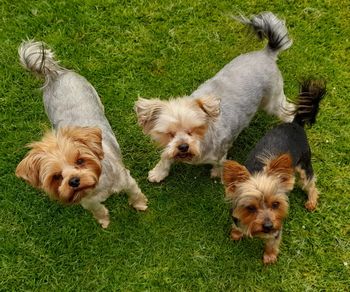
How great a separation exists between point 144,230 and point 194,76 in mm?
2192

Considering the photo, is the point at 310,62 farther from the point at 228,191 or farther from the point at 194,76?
the point at 228,191

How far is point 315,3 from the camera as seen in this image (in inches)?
267

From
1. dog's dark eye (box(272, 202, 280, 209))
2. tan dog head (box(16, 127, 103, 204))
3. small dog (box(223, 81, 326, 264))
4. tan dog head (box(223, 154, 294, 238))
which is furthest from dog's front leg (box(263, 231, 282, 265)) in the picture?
tan dog head (box(16, 127, 103, 204))

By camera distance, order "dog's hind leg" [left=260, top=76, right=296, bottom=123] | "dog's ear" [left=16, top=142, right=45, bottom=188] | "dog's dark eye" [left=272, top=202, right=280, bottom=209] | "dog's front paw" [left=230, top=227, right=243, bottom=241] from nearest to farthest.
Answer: "dog's ear" [left=16, top=142, right=45, bottom=188]
"dog's dark eye" [left=272, top=202, right=280, bottom=209]
"dog's front paw" [left=230, top=227, right=243, bottom=241]
"dog's hind leg" [left=260, top=76, right=296, bottom=123]

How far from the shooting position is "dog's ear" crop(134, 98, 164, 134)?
15.9 ft

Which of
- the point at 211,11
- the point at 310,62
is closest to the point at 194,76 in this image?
the point at 211,11

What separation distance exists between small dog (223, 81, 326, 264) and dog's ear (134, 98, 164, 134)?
105cm

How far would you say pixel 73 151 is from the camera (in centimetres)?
403

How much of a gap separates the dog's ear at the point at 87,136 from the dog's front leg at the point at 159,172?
140 centimetres

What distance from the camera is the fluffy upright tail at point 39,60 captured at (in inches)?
200

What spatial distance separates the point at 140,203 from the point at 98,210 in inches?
21.6

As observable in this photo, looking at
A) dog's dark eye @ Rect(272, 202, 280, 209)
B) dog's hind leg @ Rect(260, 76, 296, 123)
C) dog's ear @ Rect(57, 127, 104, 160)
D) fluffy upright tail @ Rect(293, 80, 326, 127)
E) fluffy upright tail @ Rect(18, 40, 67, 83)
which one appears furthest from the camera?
dog's hind leg @ Rect(260, 76, 296, 123)

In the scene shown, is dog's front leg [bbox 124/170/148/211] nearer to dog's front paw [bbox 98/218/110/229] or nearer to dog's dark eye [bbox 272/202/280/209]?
dog's front paw [bbox 98/218/110/229]

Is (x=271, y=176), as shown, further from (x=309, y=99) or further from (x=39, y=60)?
(x=39, y=60)
